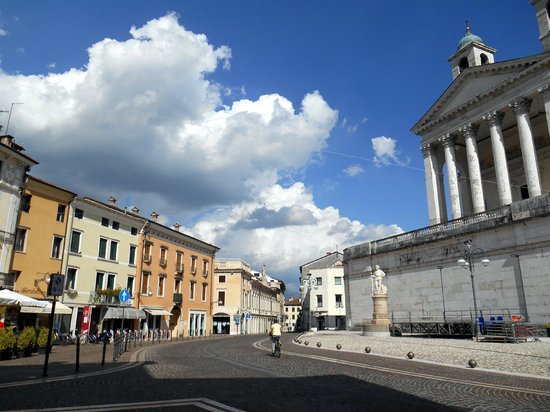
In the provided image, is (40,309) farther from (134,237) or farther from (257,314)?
(257,314)

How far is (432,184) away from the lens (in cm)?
4266

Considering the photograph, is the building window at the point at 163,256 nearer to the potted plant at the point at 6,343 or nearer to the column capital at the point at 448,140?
the potted plant at the point at 6,343

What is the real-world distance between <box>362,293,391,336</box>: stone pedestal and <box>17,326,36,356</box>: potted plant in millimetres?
→ 20553

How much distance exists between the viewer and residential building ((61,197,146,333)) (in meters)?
35.0

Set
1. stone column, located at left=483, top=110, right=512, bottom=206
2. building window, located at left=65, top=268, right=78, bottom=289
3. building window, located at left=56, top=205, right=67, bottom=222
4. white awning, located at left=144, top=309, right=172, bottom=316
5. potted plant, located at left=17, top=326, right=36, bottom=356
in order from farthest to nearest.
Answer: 1. white awning, located at left=144, top=309, right=172, bottom=316
2. stone column, located at left=483, top=110, right=512, bottom=206
3. building window, located at left=65, top=268, right=78, bottom=289
4. building window, located at left=56, top=205, right=67, bottom=222
5. potted plant, located at left=17, top=326, right=36, bottom=356

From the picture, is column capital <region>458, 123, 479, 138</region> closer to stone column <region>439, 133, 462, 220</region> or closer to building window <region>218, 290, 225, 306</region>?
stone column <region>439, 133, 462, 220</region>

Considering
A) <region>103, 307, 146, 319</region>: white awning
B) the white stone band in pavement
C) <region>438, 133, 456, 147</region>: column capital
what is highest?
<region>438, 133, 456, 147</region>: column capital

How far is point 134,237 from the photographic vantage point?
43.5 m

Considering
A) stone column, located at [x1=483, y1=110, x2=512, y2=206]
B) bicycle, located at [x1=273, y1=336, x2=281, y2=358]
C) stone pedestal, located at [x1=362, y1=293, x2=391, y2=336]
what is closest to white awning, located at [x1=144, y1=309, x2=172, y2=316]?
stone pedestal, located at [x1=362, y1=293, x2=391, y2=336]

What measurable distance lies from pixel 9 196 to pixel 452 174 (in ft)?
122

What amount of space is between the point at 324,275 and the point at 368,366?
193ft

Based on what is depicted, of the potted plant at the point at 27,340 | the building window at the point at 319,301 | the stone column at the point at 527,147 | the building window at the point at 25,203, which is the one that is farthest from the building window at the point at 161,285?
the stone column at the point at 527,147

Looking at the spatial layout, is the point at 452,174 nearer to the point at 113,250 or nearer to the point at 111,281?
the point at 113,250

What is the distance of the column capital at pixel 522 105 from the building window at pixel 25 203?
39.9 metres
